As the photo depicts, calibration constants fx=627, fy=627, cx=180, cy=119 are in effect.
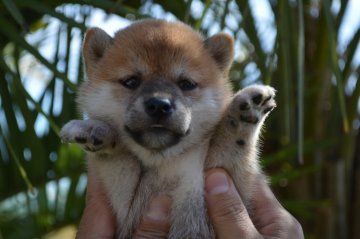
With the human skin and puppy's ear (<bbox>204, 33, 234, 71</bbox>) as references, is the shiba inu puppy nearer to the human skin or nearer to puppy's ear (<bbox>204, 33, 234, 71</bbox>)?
the human skin

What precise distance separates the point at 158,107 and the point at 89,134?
404 mm

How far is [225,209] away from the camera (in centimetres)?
340

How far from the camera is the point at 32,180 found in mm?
4746


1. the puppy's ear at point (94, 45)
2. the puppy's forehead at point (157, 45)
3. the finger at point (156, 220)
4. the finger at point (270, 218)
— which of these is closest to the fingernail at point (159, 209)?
the finger at point (156, 220)

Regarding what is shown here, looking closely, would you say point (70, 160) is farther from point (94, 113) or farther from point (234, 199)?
point (234, 199)

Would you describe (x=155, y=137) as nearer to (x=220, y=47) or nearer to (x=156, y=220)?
(x=156, y=220)

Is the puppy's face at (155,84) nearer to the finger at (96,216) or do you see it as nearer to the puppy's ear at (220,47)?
the puppy's ear at (220,47)

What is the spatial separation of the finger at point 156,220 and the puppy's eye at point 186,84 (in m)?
0.67

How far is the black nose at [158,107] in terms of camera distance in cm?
339

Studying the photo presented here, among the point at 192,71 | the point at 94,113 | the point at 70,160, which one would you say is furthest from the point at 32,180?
the point at 192,71

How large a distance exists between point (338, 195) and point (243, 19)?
3.24m

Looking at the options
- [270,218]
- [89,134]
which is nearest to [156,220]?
[89,134]

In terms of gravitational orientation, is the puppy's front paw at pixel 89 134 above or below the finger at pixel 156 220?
above

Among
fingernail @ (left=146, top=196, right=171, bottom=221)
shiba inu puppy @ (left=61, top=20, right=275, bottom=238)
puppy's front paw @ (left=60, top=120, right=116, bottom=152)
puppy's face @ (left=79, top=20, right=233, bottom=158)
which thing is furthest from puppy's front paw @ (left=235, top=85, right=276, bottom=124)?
puppy's front paw @ (left=60, top=120, right=116, bottom=152)
